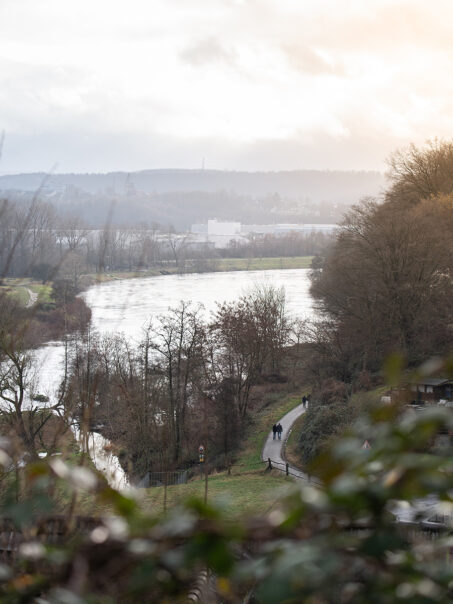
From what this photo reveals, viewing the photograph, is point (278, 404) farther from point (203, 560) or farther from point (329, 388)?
point (203, 560)

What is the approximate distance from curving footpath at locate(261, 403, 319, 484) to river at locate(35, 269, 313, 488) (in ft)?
18.2

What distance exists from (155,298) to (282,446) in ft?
76.1

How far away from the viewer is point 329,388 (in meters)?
21.3

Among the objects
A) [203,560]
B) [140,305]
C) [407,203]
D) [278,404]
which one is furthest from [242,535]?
→ [140,305]

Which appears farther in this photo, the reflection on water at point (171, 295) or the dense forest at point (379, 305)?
the reflection on water at point (171, 295)

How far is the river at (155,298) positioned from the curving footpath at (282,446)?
18.2 ft

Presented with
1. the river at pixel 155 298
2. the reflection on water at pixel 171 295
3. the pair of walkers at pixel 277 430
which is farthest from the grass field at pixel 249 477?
the reflection on water at pixel 171 295

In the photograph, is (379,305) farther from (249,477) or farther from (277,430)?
(249,477)

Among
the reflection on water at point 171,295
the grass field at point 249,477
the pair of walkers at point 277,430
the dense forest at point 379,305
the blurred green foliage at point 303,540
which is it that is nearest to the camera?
the blurred green foliage at point 303,540

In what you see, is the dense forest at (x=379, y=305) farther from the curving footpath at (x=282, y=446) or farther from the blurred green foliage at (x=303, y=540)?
the blurred green foliage at (x=303, y=540)

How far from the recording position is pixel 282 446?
2025cm

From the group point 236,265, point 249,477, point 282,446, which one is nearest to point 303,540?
point 249,477

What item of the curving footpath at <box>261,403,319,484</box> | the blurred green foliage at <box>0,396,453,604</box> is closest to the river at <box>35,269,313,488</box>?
the curving footpath at <box>261,403,319,484</box>

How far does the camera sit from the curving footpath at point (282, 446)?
17.6 m
